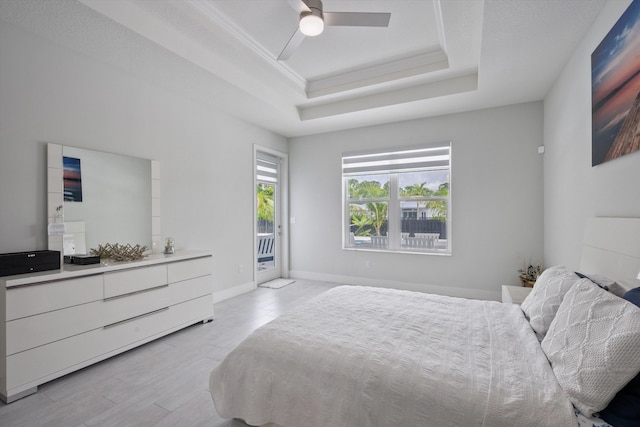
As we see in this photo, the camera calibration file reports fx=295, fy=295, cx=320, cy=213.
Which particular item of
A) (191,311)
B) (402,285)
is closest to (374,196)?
(402,285)

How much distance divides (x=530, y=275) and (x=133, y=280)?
14.2 feet

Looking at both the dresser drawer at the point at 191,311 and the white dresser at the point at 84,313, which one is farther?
the dresser drawer at the point at 191,311

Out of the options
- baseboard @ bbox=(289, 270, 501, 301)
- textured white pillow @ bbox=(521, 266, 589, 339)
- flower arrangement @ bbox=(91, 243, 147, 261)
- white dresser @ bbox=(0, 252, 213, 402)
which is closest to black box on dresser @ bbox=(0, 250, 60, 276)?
white dresser @ bbox=(0, 252, 213, 402)

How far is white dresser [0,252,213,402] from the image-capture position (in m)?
1.94

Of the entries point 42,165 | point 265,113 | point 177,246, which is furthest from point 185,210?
point 265,113

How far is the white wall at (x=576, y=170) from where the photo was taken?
1879mm

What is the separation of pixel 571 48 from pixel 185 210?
4257mm

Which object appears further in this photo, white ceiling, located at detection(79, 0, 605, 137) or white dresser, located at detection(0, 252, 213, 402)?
white ceiling, located at detection(79, 0, 605, 137)

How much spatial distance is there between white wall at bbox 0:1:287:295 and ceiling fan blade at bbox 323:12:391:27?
1458 mm

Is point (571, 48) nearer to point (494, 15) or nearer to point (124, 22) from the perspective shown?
point (494, 15)

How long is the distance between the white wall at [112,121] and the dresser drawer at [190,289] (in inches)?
24.4

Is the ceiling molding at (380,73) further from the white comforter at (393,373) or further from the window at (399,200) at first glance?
the white comforter at (393,373)

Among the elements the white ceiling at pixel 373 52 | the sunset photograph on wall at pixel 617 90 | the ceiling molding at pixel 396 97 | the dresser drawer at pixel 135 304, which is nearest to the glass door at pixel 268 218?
the white ceiling at pixel 373 52

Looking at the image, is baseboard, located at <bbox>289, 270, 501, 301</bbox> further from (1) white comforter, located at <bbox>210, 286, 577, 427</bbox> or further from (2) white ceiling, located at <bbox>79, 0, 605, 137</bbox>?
(2) white ceiling, located at <bbox>79, 0, 605, 137</bbox>
